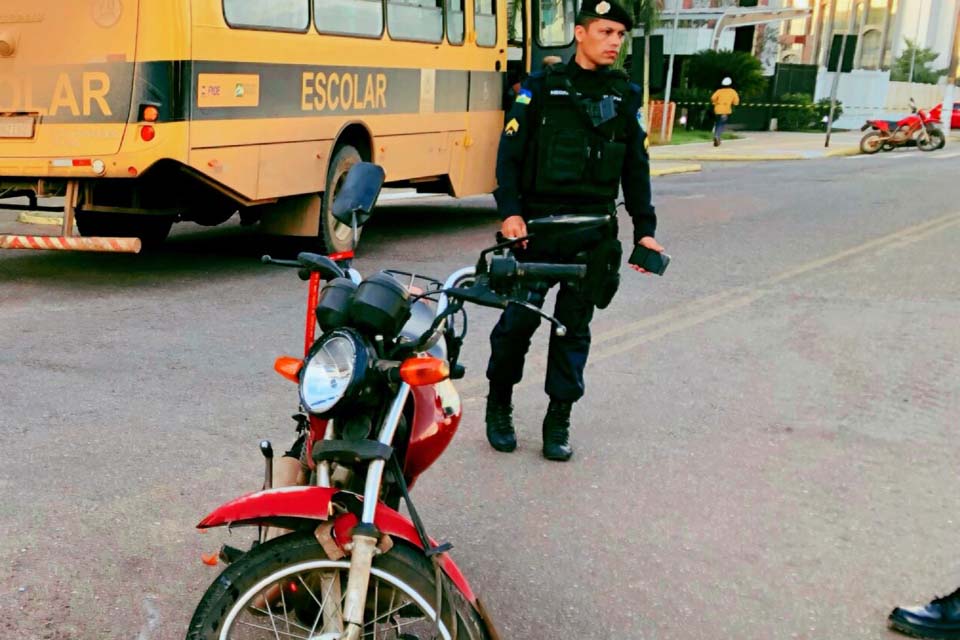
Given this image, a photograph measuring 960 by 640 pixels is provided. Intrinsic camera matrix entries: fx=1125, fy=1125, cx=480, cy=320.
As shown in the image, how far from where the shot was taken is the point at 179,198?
29.6ft

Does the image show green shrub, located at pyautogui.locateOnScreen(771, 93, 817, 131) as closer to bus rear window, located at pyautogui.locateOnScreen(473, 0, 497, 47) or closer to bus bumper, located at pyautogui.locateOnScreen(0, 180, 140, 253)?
bus rear window, located at pyautogui.locateOnScreen(473, 0, 497, 47)

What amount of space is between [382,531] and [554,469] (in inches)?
90.1

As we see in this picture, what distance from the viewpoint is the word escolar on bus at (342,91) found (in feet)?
29.5

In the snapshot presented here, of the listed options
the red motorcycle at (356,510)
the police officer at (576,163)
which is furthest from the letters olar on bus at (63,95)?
the red motorcycle at (356,510)

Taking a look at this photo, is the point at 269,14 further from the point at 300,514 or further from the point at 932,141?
the point at 932,141

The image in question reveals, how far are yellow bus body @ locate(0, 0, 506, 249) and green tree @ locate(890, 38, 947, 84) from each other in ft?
212

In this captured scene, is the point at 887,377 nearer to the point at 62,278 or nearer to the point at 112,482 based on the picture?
the point at 112,482

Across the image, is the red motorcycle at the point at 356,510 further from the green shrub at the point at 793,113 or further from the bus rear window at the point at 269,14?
the green shrub at the point at 793,113

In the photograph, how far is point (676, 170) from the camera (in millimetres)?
22484

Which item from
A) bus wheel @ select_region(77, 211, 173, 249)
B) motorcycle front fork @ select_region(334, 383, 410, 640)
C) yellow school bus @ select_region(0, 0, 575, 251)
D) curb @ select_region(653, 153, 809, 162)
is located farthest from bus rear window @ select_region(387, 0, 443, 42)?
curb @ select_region(653, 153, 809, 162)

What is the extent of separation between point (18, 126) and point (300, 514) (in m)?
6.26

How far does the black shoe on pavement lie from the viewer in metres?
3.38

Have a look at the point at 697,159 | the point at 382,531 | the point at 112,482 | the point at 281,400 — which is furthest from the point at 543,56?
the point at 697,159

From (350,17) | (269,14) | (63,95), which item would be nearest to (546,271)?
(63,95)
